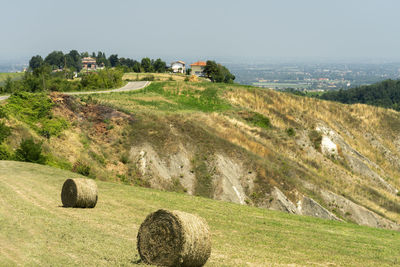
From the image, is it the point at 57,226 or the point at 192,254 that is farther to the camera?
the point at 57,226

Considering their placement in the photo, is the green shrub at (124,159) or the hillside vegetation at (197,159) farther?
the green shrub at (124,159)

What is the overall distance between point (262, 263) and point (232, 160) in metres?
28.0

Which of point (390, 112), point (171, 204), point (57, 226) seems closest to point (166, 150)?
point (171, 204)

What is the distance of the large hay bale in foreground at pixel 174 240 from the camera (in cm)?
1328

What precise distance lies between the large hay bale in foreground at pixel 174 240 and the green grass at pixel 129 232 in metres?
0.72

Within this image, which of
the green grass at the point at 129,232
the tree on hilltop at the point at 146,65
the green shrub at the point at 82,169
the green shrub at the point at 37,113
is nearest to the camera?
the green grass at the point at 129,232

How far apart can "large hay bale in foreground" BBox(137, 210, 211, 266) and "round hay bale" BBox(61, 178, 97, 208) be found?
8348mm

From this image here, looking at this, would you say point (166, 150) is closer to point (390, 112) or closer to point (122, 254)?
point (122, 254)

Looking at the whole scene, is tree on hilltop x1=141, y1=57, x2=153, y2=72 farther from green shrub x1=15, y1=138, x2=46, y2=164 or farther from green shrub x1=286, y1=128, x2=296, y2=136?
green shrub x1=15, y1=138, x2=46, y2=164

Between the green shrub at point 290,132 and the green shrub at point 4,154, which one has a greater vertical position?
the green shrub at point 4,154

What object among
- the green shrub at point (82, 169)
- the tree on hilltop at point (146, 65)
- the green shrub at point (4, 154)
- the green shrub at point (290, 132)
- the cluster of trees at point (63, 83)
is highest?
the tree on hilltop at point (146, 65)

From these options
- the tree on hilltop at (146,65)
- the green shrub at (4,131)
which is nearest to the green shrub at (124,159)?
the green shrub at (4,131)

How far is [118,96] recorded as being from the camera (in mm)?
Answer: 67125

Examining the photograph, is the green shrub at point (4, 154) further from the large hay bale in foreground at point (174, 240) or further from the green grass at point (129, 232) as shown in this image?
the large hay bale in foreground at point (174, 240)
